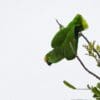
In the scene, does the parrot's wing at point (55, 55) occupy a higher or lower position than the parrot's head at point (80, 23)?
lower

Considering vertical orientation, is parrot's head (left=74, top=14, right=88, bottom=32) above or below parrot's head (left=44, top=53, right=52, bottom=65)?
above

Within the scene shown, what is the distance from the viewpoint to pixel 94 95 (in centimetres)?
27

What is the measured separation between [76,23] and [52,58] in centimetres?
6

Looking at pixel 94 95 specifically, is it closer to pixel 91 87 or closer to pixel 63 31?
pixel 91 87

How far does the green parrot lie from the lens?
0.77ft

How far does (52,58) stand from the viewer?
9.6 inches

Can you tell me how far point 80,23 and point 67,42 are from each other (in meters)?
0.04

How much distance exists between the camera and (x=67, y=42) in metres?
0.23

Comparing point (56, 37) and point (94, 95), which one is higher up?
point (56, 37)

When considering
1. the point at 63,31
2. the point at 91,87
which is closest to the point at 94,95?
the point at 91,87

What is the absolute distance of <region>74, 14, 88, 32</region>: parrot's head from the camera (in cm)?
25

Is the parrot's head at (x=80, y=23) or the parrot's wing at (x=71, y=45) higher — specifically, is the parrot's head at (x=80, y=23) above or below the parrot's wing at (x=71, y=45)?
above

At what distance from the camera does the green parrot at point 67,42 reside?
0.77 feet

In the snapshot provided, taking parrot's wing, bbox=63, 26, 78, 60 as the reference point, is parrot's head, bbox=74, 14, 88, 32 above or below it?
above
